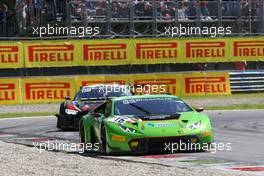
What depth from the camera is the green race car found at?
12.2m

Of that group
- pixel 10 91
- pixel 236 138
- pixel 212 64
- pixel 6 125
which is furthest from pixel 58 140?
pixel 212 64

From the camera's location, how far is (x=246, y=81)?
31828 millimetres

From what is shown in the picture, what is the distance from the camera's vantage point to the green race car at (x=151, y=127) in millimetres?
12164

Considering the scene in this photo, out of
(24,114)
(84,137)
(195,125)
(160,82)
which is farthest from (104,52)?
(195,125)

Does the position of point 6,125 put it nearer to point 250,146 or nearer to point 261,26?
point 250,146

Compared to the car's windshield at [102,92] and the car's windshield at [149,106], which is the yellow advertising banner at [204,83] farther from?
the car's windshield at [149,106]

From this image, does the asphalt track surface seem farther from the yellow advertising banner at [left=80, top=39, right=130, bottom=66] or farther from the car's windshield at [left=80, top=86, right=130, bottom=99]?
the yellow advertising banner at [left=80, top=39, right=130, bottom=66]

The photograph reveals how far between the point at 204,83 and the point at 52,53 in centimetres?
653

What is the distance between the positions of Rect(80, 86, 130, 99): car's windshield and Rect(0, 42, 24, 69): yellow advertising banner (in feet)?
35.9

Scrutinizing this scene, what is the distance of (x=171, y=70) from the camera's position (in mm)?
31969

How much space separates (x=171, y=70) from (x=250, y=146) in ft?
60.9

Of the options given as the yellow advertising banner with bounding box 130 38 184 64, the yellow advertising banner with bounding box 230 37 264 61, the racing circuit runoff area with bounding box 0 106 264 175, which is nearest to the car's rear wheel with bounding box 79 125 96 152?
the racing circuit runoff area with bounding box 0 106 264 175

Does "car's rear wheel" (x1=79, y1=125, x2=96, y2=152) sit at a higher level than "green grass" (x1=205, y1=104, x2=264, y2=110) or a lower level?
higher

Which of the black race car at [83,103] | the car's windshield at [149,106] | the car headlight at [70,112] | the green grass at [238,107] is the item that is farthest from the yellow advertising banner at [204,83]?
the car's windshield at [149,106]
